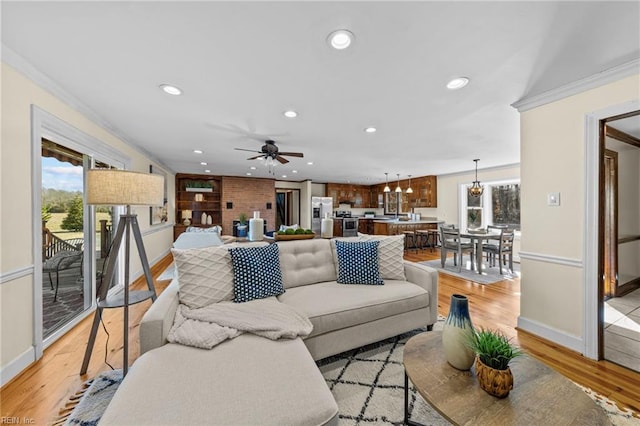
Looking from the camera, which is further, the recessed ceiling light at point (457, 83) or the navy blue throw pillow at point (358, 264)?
the navy blue throw pillow at point (358, 264)

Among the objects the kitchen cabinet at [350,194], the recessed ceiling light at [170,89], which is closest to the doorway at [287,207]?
the kitchen cabinet at [350,194]

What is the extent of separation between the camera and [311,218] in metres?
9.06

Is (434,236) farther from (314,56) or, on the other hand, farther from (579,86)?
(314,56)

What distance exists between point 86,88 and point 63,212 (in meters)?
1.26

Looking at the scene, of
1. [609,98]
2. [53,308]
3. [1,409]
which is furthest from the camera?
[53,308]

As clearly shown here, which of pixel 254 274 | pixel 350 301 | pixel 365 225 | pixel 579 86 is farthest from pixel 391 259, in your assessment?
pixel 365 225

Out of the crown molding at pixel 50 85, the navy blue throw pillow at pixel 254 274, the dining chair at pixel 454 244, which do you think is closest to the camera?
the crown molding at pixel 50 85

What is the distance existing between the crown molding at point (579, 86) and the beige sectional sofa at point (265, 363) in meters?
1.89

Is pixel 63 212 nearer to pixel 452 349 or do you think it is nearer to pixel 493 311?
pixel 452 349

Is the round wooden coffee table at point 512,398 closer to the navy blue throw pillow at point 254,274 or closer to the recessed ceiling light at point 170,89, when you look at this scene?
the navy blue throw pillow at point 254,274

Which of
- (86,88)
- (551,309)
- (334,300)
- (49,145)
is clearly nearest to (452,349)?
(334,300)

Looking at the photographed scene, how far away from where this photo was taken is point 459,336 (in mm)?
1209

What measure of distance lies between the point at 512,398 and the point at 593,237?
1.84m

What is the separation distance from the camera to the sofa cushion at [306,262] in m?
2.36
